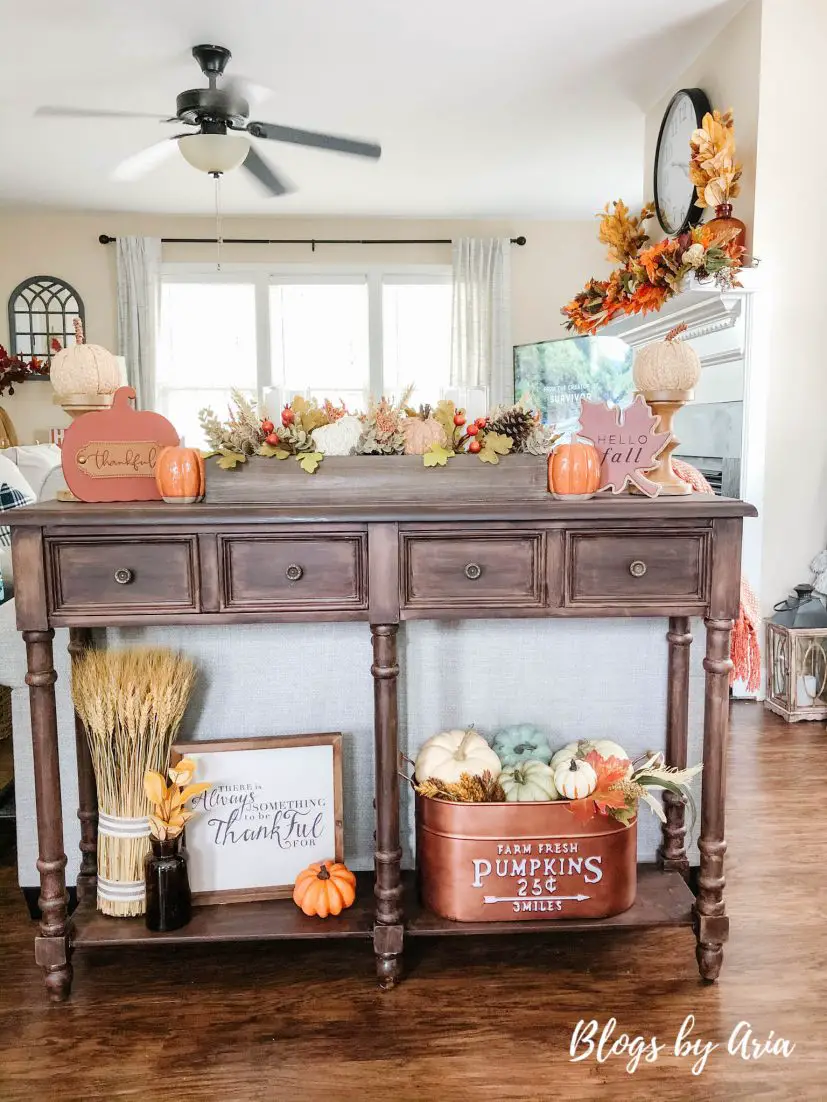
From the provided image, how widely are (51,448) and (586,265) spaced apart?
14.2ft

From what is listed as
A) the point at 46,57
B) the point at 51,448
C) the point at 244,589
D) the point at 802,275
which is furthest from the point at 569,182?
the point at 244,589

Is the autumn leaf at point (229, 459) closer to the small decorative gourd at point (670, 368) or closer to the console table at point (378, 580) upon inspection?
the console table at point (378, 580)

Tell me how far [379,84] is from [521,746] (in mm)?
3431

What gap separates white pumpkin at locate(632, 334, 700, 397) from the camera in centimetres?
166

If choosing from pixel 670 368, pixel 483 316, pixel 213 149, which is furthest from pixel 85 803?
pixel 483 316

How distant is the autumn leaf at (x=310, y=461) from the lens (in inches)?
63.9

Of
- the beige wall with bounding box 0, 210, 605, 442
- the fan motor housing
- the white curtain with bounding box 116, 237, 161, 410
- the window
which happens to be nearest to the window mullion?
the window

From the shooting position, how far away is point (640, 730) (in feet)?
6.28

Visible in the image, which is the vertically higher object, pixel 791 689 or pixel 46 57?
pixel 46 57

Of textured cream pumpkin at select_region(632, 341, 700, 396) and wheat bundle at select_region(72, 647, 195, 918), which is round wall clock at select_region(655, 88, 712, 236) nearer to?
textured cream pumpkin at select_region(632, 341, 700, 396)

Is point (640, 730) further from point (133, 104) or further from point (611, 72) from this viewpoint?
point (133, 104)

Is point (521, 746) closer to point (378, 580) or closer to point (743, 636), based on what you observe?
point (378, 580)

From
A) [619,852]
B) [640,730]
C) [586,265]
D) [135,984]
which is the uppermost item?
[586,265]

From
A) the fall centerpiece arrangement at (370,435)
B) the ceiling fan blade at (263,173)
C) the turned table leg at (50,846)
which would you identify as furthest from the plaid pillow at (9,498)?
the ceiling fan blade at (263,173)
